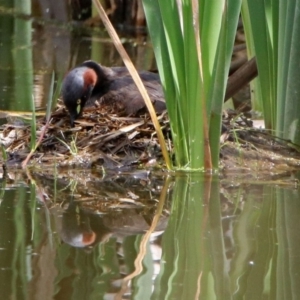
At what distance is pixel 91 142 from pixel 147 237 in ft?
5.12

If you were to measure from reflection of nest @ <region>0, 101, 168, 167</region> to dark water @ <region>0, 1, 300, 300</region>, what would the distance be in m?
0.17

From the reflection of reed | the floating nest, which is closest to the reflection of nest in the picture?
the floating nest

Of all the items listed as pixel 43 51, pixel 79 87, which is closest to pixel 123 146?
pixel 79 87

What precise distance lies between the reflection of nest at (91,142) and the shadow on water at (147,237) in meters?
0.24

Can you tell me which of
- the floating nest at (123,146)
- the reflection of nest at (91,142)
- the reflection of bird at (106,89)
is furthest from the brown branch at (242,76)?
the reflection of nest at (91,142)

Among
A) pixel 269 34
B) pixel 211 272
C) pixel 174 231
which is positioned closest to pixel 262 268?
pixel 211 272

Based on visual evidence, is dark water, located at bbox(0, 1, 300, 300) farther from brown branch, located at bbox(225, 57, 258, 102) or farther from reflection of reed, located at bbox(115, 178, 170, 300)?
brown branch, located at bbox(225, 57, 258, 102)

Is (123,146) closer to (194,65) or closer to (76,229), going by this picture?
(194,65)

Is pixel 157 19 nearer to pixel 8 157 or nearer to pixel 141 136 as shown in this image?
pixel 141 136

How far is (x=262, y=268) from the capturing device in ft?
8.91

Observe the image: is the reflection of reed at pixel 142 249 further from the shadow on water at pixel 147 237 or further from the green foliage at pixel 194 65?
the green foliage at pixel 194 65

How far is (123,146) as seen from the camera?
4.49 metres

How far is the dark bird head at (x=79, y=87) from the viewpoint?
482 cm

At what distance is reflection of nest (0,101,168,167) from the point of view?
4.39 metres
